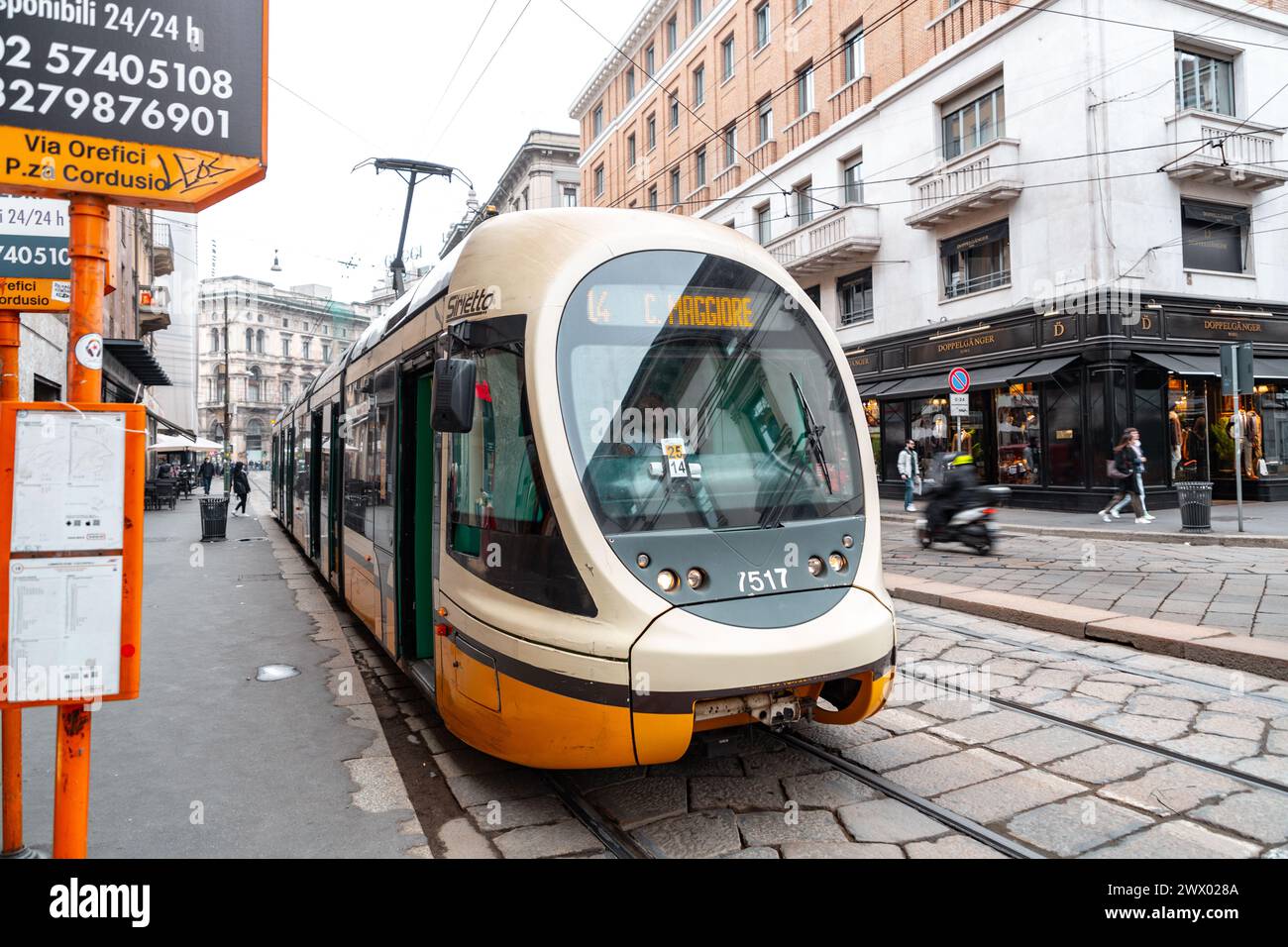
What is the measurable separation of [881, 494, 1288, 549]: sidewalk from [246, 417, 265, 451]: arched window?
243 feet

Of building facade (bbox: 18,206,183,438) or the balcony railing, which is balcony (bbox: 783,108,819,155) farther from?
building facade (bbox: 18,206,183,438)

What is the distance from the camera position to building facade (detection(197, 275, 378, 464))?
240 feet

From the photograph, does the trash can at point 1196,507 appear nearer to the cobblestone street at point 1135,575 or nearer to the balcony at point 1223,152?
the cobblestone street at point 1135,575

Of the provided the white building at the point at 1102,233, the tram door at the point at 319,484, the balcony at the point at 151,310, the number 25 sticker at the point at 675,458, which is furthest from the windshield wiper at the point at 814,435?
the balcony at the point at 151,310

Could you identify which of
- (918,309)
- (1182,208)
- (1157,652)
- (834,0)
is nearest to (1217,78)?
(1182,208)

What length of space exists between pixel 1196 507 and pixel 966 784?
1064 cm

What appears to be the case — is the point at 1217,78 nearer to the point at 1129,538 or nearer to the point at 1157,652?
the point at 1129,538

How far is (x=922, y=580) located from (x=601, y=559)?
6546mm

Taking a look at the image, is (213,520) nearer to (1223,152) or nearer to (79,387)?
(79,387)

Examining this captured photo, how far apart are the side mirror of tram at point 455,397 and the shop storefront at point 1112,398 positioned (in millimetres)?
13224

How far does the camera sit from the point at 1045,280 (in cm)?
1656

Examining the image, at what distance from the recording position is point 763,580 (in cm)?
336

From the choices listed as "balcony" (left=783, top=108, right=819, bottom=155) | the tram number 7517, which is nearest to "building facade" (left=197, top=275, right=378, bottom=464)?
"balcony" (left=783, top=108, right=819, bottom=155)
